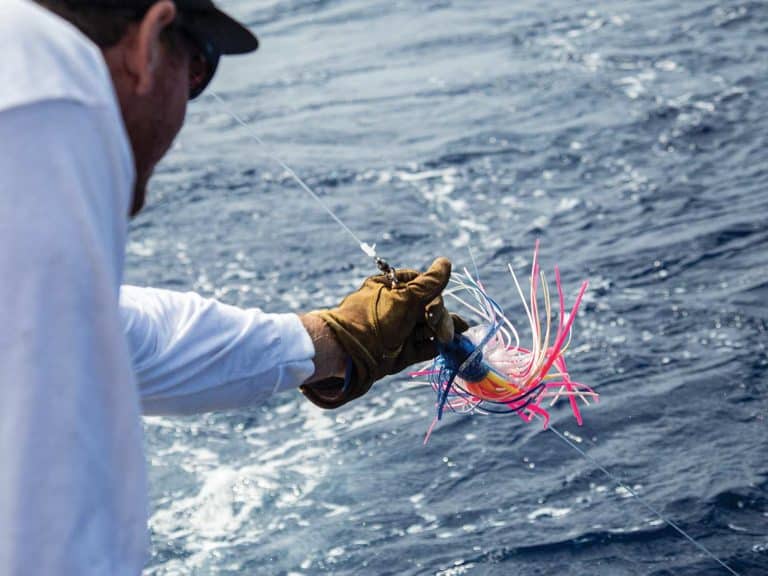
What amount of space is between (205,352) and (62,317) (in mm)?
1239

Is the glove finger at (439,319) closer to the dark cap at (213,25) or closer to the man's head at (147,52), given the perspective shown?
the dark cap at (213,25)

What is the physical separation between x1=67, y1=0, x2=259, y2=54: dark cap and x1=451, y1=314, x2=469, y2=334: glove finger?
1.28m

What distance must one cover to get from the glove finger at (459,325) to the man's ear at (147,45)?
1.62 meters

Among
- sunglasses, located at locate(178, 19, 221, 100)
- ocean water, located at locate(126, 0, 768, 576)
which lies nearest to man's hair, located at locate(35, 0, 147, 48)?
sunglasses, located at locate(178, 19, 221, 100)

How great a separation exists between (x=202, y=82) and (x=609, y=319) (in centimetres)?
349

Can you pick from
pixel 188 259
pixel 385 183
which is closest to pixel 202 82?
pixel 188 259

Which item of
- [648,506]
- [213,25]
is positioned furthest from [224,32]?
[648,506]

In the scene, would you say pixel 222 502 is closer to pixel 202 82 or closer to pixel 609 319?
pixel 609 319

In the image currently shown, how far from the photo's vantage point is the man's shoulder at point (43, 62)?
3.88 ft

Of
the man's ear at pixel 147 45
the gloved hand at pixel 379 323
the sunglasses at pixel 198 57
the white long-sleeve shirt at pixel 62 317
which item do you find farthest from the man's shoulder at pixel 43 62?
the gloved hand at pixel 379 323

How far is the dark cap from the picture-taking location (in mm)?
1620

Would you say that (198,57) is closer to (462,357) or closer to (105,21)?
(105,21)

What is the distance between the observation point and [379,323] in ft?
8.92

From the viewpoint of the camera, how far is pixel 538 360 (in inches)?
127
